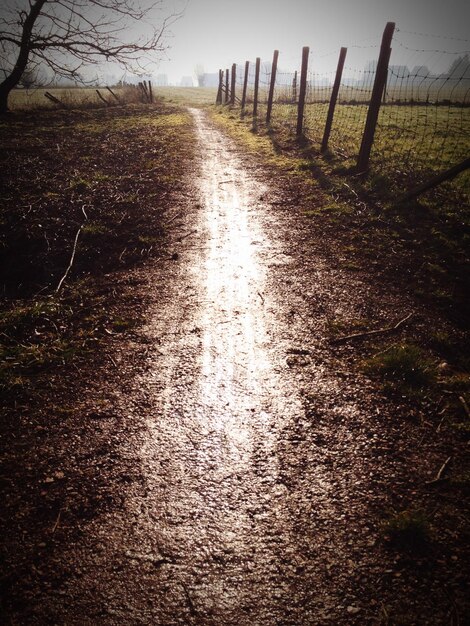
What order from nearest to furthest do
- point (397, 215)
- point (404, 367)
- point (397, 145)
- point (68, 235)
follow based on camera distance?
point (404, 367)
point (68, 235)
point (397, 215)
point (397, 145)

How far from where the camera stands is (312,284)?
4.28 metres

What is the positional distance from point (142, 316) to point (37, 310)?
118 cm

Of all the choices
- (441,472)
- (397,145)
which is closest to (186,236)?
(441,472)

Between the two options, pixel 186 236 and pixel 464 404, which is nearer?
pixel 464 404

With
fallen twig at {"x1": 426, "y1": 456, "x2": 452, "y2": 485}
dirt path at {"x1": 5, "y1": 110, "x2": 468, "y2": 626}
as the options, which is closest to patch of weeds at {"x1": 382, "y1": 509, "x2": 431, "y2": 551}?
dirt path at {"x1": 5, "y1": 110, "x2": 468, "y2": 626}

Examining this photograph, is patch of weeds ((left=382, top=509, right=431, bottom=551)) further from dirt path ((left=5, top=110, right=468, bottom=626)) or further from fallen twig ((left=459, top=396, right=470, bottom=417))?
fallen twig ((left=459, top=396, right=470, bottom=417))

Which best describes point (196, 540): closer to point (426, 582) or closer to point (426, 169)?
point (426, 582)

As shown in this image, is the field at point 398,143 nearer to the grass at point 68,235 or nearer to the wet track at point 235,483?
the grass at point 68,235

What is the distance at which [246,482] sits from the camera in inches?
87.7

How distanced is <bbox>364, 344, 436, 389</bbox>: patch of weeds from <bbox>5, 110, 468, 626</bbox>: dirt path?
0.74 feet

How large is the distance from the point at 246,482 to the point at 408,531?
A: 3.24 ft

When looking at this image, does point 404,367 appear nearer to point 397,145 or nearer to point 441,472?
point 441,472

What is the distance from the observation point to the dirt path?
5.63 feet

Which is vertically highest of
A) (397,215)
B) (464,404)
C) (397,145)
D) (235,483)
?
(397,145)
